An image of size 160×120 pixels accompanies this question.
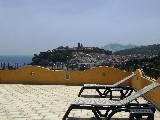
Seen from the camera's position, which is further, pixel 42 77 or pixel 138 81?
pixel 42 77

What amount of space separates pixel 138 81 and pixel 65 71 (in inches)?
160

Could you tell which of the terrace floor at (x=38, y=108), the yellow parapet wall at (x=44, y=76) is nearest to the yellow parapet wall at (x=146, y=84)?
the terrace floor at (x=38, y=108)

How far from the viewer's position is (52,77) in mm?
15258

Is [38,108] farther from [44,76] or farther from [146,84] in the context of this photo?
[44,76]

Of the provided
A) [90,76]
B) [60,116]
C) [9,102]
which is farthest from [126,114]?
[90,76]

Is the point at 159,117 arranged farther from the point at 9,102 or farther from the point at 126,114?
the point at 9,102

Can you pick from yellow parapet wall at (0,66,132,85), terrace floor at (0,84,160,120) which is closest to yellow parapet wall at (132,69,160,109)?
terrace floor at (0,84,160,120)

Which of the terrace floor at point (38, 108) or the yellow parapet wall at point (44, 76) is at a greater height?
the yellow parapet wall at point (44, 76)

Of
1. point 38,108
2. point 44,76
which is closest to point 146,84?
point 38,108

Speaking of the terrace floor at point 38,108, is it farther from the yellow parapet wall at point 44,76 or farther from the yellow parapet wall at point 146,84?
the yellow parapet wall at point 44,76

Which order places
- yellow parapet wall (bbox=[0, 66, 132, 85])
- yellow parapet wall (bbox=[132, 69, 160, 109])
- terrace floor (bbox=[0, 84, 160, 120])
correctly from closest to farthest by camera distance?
terrace floor (bbox=[0, 84, 160, 120]) → yellow parapet wall (bbox=[132, 69, 160, 109]) → yellow parapet wall (bbox=[0, 66, 132, 85])

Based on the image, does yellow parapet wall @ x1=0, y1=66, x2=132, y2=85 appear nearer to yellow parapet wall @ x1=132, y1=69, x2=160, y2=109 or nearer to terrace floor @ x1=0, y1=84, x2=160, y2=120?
yellow parapet wall @ x1=132, y1=69, x2=160, y2=109

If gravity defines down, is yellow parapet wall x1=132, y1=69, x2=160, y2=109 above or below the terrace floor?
above

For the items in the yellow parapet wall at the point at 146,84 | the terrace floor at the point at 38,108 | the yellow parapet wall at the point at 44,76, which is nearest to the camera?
the terrace floor at the point at 38,108
